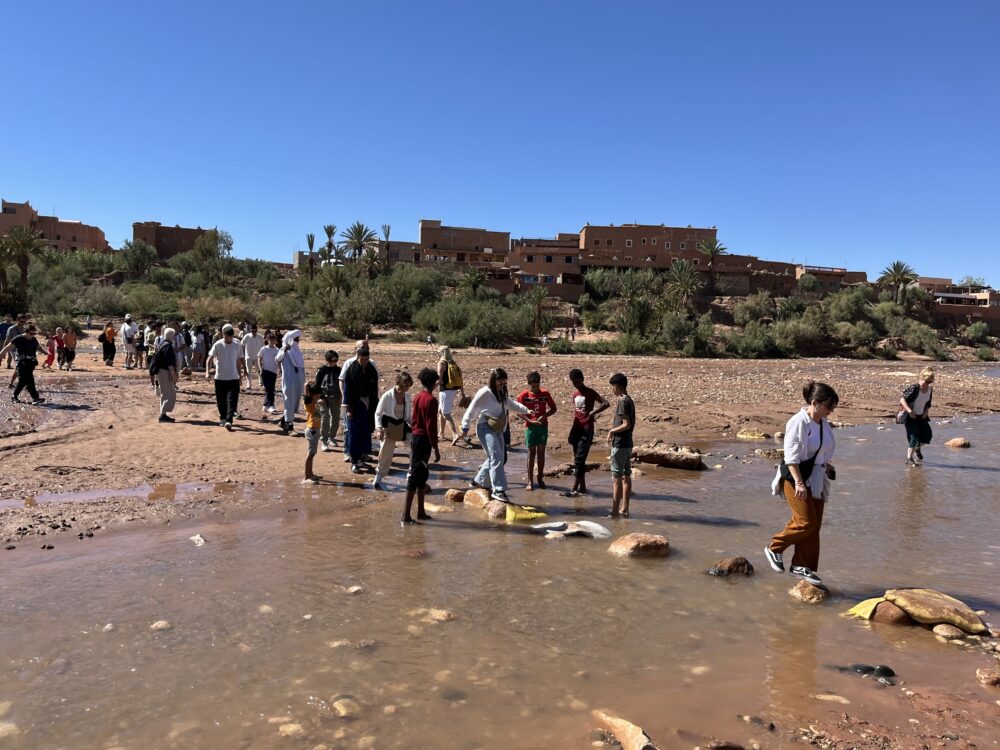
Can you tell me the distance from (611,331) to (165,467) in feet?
146

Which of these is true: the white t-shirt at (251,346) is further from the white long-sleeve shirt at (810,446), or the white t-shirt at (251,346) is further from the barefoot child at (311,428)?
the white long-sleeve shirt at (810,446)

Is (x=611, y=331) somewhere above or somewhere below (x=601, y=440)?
above

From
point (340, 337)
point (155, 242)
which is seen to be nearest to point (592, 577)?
point (340, 337)

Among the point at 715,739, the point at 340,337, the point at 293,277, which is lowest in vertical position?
the point at 715,739

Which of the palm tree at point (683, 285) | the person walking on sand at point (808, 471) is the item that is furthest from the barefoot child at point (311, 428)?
the palm tree at point (683, 285)

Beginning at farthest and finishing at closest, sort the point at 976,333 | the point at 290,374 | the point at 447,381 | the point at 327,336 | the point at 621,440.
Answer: the point at 976,333 → the point at 327,336 → the point at 290,374 → the point at 447,381 → the point at 621,440

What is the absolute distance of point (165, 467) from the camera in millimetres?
9766

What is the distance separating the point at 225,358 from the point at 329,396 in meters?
2.95

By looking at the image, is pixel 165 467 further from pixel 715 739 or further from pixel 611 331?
pixel 611 331

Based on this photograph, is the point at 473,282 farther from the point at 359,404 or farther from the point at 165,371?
the point at 359,404

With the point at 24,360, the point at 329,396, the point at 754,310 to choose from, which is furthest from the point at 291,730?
the point at 754,310

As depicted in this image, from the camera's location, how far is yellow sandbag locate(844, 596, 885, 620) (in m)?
5.64

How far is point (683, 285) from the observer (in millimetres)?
59688

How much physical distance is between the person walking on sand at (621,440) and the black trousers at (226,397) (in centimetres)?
719
